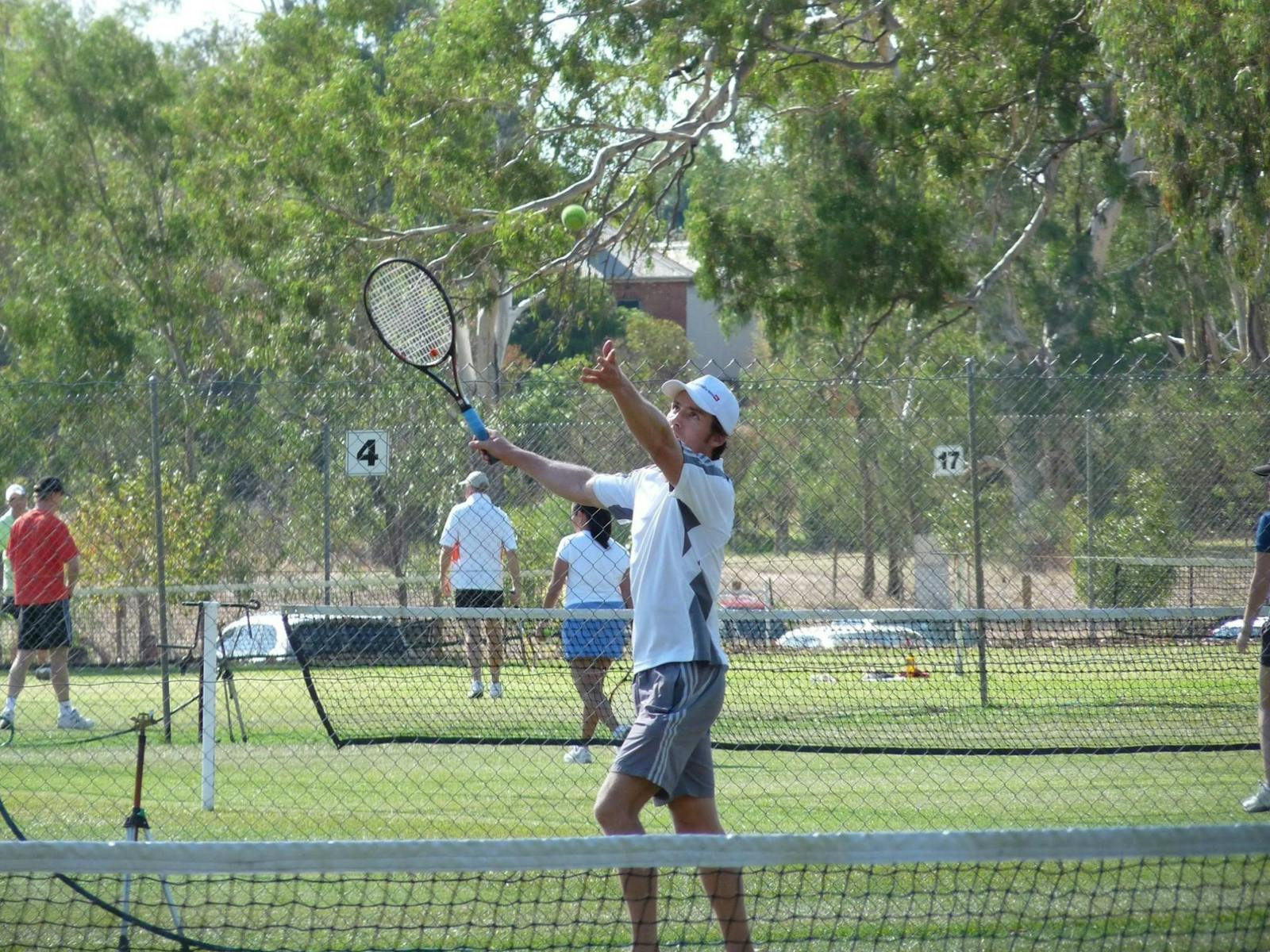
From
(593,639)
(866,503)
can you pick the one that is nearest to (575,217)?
(593,639)

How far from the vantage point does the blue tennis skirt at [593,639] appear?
8367 millimetres

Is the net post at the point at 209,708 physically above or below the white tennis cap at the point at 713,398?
below

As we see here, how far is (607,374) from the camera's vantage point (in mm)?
4090

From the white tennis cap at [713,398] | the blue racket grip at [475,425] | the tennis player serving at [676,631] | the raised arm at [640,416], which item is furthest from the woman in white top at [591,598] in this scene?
the raised arm at [640,416]

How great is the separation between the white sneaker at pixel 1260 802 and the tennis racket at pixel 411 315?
3.89 metres

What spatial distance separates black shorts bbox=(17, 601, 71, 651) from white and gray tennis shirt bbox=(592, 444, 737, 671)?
6.67 m

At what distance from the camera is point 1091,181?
2458 cm

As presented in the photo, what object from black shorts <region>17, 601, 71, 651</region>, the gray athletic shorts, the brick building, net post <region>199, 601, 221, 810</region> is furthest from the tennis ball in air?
the brick building

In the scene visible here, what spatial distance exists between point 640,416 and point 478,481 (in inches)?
262

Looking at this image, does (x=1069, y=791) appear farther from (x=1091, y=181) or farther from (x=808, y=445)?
(x=1091, y=181)

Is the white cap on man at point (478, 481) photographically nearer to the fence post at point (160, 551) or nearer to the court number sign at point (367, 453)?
the court number sign at point (367, 453)

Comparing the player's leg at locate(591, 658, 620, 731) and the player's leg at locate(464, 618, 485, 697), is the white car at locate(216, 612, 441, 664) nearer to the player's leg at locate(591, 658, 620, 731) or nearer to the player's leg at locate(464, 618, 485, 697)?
the player's leg at locate(464, 618, 485, 697)

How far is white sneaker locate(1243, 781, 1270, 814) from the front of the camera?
6.88 m

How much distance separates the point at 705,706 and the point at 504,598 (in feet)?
22.6
